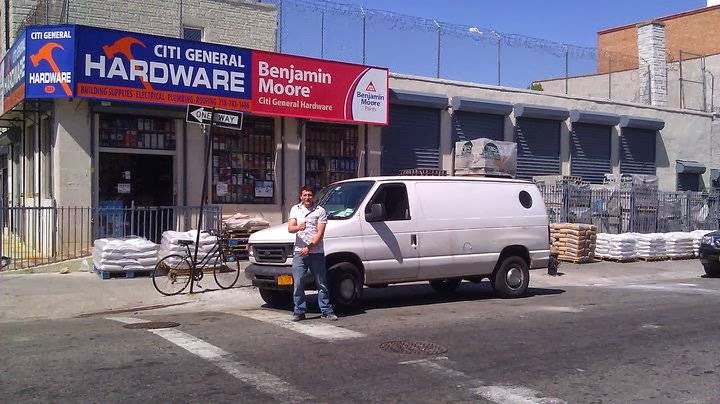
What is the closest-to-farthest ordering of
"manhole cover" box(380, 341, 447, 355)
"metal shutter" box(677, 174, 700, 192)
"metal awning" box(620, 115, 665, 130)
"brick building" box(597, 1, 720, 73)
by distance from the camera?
"manhole cover" box(380, 341, 447, 355) < "metal awning" box(620, 115, 665, 130) < "metal shutter" box(677, 174, 700, 192) < "brick building" box(597, 1, 720, 73)

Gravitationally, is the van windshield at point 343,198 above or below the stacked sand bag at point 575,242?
above

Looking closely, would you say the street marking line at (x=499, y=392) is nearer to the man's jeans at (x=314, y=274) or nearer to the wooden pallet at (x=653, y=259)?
the man's jeans at (x=314, y=274)

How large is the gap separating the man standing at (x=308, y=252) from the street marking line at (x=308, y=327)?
304 mm

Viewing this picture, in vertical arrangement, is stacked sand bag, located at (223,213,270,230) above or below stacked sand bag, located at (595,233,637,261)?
above

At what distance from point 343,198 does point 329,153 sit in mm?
7265

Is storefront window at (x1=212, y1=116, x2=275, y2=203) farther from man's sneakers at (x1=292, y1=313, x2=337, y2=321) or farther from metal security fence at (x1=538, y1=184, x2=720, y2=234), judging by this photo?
metal security fence at (x1=538, y1=184, x2=720, y2=234)

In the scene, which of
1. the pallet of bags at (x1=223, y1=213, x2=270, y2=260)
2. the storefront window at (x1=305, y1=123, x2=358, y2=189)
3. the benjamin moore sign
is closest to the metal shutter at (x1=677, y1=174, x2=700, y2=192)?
the benjamin moore sign

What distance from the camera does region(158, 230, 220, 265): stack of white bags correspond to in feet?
43.5

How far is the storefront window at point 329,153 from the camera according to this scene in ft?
59.5

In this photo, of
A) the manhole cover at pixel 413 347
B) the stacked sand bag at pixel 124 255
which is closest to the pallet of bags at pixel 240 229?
the stacked sand bag at pixel 124 255

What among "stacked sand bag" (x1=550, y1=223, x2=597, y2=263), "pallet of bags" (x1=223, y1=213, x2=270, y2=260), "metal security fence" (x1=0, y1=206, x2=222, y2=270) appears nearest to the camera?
"metal security fence" (x1=0, y1=206, x2=222, y2=270)

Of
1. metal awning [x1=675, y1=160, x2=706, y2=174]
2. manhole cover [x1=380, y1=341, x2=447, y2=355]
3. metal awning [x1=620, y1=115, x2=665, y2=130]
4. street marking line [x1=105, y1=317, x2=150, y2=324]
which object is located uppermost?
metal awning [x1=620, y1=115, x2=665, y2=130]

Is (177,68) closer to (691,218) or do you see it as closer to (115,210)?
(115,210)

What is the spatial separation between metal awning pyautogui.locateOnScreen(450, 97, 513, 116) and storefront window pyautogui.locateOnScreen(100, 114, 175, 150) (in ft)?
28.1
